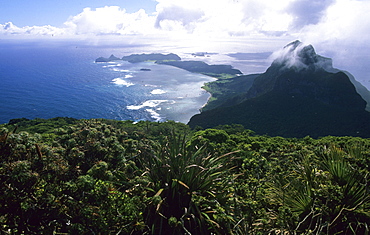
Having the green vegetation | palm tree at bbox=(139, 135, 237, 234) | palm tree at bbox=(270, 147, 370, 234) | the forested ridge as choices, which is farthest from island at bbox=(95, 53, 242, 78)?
palm tree at bbox=(139, 135, 237, 234)

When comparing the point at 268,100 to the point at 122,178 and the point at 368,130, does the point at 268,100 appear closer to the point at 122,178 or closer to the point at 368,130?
the point at 368,130

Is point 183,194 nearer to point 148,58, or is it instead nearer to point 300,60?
point 300,60

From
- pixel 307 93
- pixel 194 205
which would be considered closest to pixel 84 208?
pixel 194 205

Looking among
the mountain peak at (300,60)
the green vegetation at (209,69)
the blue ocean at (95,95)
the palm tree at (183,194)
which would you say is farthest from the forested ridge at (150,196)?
the green vegetation at (209,69)

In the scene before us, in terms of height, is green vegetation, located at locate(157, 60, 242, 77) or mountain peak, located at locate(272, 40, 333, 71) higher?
mountain peak, located at locate(272, 40, 333, 71)

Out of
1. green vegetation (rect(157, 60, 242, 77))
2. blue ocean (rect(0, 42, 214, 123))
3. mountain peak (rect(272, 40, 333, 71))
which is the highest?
mountain peak (rect(272, 40, 333, 71))

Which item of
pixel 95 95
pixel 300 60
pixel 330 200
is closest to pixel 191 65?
pixel 300 60

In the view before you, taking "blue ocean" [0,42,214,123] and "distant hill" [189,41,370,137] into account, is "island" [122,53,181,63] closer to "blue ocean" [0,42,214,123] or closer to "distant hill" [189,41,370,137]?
"blue ocean" [0,42,214,123]

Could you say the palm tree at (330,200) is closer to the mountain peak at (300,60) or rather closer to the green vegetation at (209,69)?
the mountain peak at (300,60)

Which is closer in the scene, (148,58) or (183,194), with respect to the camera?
(183,194)
